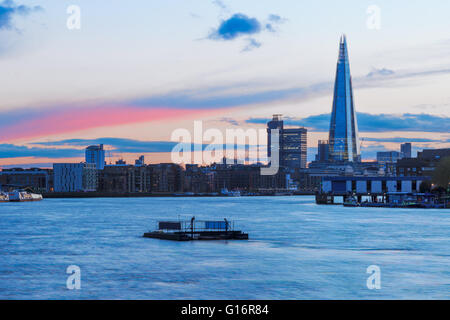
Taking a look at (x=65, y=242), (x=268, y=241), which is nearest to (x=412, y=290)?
(x=268, y=241)

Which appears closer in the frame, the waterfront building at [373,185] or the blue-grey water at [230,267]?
the blue-grey water at [230,267]

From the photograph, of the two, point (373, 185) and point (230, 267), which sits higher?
point (373, 185)

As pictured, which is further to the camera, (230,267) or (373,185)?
(373,185)

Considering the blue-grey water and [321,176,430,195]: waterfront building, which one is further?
[321,176,430,195]: waterfront building

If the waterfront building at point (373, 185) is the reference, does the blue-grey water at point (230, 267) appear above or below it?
below

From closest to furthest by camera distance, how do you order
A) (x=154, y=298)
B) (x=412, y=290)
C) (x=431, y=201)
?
(x=154, y=298) < (x=412, y=290) < (x=431, y=201)

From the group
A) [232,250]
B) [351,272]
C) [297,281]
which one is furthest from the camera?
[232,250]

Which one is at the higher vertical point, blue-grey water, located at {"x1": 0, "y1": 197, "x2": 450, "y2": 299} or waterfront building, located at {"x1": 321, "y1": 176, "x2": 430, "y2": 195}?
waterfront building, located at {"x1": 321, "y1": 176, "x2": 430, "y2": 195}

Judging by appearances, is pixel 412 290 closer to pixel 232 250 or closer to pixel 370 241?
pixel 232 250
